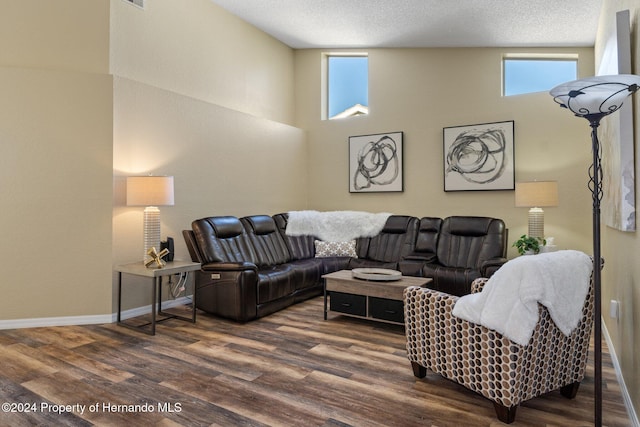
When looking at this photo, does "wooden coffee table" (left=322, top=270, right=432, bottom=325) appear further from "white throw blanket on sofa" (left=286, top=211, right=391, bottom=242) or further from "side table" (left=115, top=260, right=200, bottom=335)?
"white throw blanket on sofa" (left=286, top=211, right=391, bottom=242)

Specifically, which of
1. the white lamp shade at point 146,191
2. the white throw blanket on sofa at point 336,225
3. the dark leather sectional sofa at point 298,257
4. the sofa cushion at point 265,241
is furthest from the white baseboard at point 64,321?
the white throw blanket on sofa at point 336,225

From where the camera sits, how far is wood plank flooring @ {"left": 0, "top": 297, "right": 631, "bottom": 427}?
2168 mm

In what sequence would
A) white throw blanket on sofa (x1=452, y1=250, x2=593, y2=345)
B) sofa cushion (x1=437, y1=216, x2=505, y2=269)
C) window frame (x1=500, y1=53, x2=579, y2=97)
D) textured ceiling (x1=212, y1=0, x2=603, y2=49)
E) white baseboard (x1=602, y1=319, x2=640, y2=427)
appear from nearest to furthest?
white throw blanket on sofa (x1=452, y1=250, x2=593, y2=345)
white baseboard (x1=602, y1=319, x2=640, y2=427)
textured ceiling (x1=212, y1=0, x2=603, y2=49)
sofa cushion (x1=437, y1=216, x2=505, y2=269)
window frame (x1=500, y1=53, x2=579, y2=97)

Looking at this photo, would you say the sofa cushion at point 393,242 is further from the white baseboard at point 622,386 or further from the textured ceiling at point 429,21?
the textured ceiling at point 429,21

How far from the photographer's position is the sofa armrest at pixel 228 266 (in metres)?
3.84

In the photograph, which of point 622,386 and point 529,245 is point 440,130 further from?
point 622,386

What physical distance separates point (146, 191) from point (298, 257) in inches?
85.2

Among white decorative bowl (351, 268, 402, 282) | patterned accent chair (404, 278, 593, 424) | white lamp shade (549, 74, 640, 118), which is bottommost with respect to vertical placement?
patterned accent chair (404, 278, 593, 424)

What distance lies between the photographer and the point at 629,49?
2254 mm

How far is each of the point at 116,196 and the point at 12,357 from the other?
5.21ft

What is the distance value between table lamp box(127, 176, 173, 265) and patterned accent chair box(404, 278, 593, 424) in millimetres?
2494

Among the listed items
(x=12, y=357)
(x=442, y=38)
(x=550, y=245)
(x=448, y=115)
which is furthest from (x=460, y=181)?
(x=12, y=357)

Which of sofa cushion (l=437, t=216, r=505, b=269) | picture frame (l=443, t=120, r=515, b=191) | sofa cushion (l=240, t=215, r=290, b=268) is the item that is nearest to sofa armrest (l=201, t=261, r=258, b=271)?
sofa cushion (l=240, t=215, r=290, b=268)

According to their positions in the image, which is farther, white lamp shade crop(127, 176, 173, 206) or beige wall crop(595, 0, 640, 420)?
white lamp shade crop(127, 176, 173, 206)
